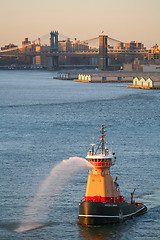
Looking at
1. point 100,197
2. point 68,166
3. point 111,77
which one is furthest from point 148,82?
point 100,197

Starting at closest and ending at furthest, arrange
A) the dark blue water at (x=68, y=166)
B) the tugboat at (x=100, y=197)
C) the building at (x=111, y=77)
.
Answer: the tugboat at (x=100, y=197) → the dark blue water at (x=68, y=166) → the building at (x=111, y=77)

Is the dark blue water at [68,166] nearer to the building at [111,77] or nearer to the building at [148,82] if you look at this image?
the building at [148,82]

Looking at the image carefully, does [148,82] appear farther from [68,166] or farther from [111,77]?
[68,166]

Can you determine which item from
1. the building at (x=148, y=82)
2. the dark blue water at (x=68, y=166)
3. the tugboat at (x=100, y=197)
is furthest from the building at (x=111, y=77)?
the tugboat at (x=100, y=197)

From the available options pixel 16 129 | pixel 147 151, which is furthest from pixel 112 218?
pixel 16 129

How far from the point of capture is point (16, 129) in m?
65.3

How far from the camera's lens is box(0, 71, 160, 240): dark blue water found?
27.2m

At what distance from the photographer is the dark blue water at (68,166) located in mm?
27203

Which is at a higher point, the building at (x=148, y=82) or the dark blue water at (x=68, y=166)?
the building at (x=148, y=82)

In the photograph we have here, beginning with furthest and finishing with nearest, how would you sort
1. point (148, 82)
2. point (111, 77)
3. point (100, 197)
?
point (111, 77) < point (148, 82) < point (100, 197)

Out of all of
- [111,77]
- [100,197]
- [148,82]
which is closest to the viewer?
[100,197]

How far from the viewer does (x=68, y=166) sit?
140 feet

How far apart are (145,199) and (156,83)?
12522cm

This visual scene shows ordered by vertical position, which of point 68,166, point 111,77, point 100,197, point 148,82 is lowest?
point 68,166
